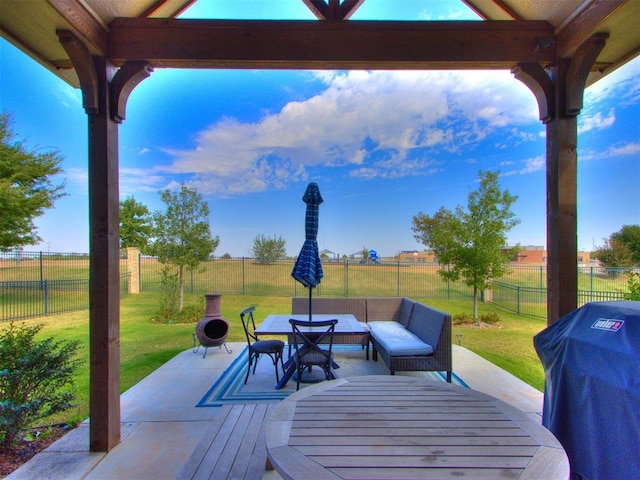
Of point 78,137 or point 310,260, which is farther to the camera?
point 78,137

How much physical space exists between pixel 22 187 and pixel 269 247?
6.54 m

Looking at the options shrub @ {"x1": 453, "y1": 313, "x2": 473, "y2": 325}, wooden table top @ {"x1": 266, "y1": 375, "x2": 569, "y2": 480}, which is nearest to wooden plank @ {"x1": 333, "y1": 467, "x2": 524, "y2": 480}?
wooden table top @ {"x1": 266, "y1": 375, "x2": 569, "y2": 480}

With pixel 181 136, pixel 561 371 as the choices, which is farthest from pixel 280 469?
pixel 181 136

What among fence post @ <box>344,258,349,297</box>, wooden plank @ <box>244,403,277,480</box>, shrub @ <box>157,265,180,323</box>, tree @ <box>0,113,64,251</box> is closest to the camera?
wooden plank @ <box>244,403,277,480</box>

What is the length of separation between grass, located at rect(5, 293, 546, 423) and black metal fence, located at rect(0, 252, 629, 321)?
432 mm

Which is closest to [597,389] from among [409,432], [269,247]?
[409,432]

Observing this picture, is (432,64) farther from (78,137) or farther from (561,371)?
(78,137)

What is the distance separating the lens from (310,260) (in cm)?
371

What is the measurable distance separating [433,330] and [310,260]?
1650 mm

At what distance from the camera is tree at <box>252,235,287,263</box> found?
36.0 ft

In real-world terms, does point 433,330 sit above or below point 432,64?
below

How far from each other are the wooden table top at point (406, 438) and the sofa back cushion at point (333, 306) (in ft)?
10.7

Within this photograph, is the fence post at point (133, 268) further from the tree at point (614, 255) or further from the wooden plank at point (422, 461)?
the tree at point (614, 255)

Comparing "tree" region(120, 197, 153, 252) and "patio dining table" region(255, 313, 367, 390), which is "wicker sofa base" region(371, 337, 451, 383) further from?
"tree" region(120, 197, 153, 252)
